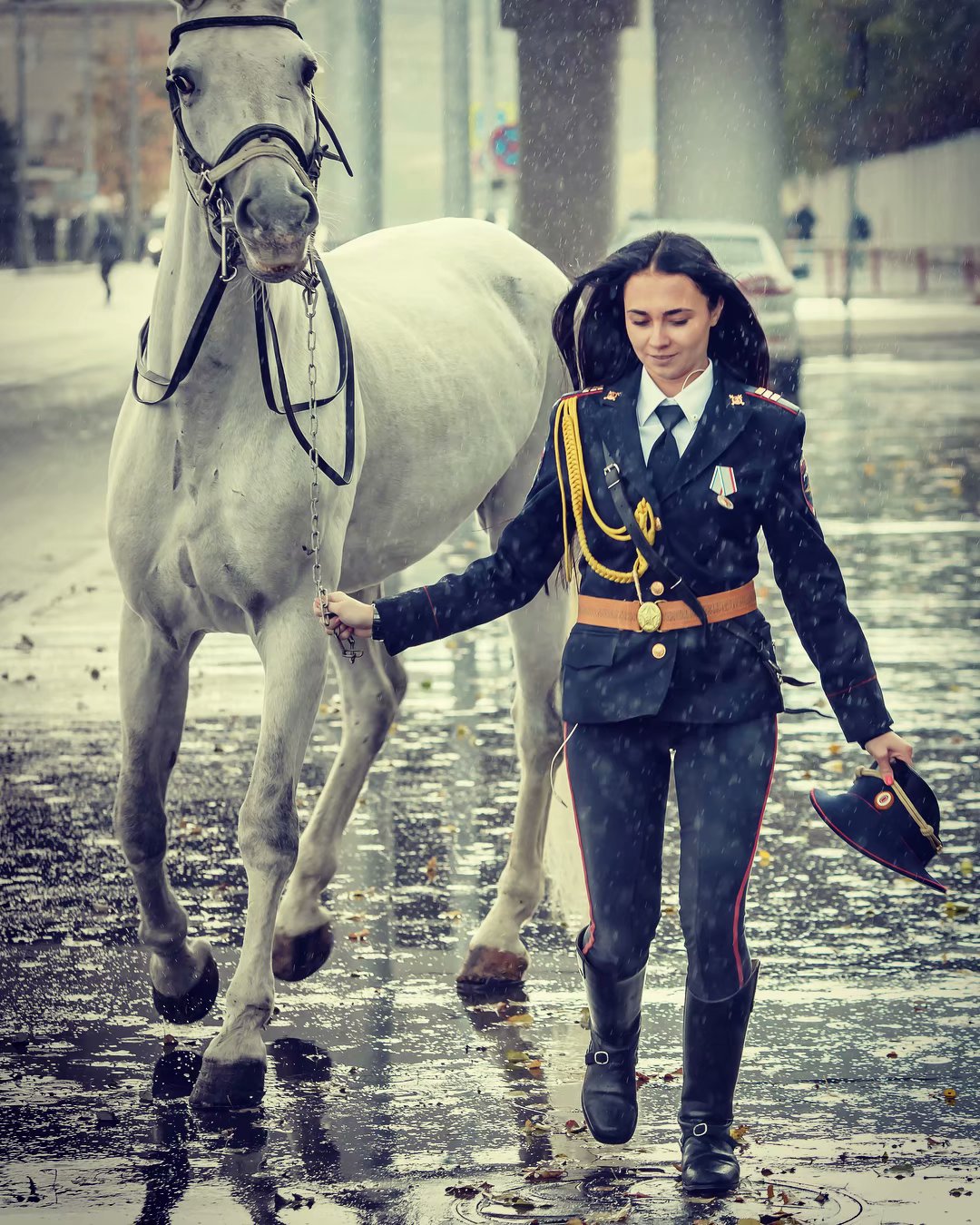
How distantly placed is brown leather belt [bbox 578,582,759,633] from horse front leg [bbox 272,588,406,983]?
1.91m

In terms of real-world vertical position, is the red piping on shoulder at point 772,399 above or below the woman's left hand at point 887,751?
above

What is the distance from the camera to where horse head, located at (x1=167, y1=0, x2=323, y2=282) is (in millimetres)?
4875

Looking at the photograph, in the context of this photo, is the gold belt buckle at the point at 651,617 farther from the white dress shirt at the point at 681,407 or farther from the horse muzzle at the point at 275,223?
the horse muzzle at the point at 275,223

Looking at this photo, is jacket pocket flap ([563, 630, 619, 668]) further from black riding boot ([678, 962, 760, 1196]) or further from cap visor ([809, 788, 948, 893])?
black riding boot ([678, 962, 760, 1196])

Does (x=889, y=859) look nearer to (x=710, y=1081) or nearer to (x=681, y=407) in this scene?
(x=710, y=1081)

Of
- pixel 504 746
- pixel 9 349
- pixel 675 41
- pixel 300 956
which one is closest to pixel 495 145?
pixel 675 41

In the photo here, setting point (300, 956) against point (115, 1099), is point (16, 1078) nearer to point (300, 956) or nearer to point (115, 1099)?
point (115, 1099)

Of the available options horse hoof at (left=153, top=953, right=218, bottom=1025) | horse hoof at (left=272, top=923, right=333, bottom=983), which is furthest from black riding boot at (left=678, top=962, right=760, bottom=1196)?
horse hoof at (left=272, top=923, right=333, bottom=983)

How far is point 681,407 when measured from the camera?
4676 millimetres

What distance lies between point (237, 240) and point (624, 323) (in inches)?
37.7

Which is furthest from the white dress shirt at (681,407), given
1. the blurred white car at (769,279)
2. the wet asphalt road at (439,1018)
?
the blurred white car at (769,279)

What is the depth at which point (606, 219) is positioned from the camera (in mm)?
28141

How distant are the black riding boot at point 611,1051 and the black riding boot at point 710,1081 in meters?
0.14

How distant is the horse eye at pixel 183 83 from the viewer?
5.17 m
